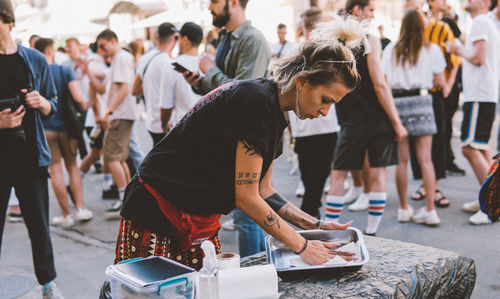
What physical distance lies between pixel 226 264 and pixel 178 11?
11955 millimetres

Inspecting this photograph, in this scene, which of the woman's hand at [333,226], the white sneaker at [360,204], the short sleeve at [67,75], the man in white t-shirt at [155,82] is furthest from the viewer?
the white sneaker at [360,204]

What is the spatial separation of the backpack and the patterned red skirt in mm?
1927

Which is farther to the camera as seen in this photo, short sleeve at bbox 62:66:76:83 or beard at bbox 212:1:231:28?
short sleeve at bbox 62:66:76:83

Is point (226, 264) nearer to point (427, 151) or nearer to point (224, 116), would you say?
point (224, 116)

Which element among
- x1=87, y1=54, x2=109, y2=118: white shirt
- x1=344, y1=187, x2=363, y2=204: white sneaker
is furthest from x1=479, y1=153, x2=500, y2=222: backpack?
x1=87, y1=54, x2=109, y2=118: white shirt

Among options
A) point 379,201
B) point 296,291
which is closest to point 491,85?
point 379,201

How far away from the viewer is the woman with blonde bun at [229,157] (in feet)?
5.67

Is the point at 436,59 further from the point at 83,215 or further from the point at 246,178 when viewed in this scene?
the point at 83,215

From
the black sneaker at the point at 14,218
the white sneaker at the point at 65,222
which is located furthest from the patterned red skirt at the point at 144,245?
the black sneaker at the point at 14,218

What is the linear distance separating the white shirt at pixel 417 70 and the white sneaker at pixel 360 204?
137cm

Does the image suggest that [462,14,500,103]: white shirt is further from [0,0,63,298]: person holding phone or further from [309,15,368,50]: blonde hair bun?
[0,0,63,298]: person holding phone

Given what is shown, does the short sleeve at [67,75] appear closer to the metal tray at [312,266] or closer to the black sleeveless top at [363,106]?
the black sleeveless top at [363,106]

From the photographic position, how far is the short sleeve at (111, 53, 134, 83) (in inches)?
209

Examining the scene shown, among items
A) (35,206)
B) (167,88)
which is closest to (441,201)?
(167,88)
